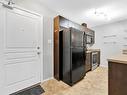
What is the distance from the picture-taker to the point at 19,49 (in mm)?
2412

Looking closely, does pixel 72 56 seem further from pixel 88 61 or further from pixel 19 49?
pixel 88 61

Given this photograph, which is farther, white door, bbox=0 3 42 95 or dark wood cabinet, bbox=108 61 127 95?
white door, bbox=0 3 42 95

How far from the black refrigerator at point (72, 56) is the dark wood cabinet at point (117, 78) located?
144 centimetres

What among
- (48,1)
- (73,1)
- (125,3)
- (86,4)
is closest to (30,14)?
(48,1)

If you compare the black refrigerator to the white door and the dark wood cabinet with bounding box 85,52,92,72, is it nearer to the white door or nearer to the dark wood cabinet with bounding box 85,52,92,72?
the white door

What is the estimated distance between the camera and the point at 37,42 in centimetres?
286

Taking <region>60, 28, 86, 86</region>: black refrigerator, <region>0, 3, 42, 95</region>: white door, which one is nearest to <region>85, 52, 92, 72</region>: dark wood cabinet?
<region>60, 28, 86, 86</region>: black refrigerator

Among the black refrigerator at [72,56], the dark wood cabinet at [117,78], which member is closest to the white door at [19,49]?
the black refrigerator at [72,56]

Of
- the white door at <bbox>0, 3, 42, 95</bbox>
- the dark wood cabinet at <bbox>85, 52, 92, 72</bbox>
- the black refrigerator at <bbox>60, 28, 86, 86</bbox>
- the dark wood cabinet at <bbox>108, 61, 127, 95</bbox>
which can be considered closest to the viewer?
the dark wood cabinet at <bbox>108, 61, 127, 95</bbox>

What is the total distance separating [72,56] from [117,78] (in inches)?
60.9

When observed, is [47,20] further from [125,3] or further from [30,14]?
[125,3]

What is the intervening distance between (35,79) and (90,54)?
2597 mm

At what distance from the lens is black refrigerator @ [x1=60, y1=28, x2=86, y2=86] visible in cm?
280

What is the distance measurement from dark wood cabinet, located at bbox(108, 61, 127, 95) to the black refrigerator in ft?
4.71
